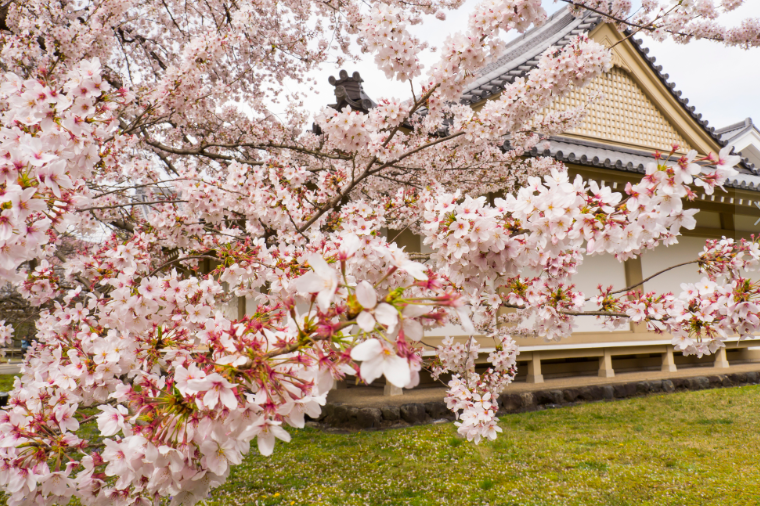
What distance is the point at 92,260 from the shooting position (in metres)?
3.35

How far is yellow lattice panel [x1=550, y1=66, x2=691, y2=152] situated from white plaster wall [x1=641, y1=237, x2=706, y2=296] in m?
2.35

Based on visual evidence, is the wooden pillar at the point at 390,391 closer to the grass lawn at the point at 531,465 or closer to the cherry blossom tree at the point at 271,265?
the grass lawn at the point at 531,465

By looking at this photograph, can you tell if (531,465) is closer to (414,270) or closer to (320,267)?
(414,270)

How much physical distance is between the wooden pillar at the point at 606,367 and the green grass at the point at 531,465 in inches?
74.7

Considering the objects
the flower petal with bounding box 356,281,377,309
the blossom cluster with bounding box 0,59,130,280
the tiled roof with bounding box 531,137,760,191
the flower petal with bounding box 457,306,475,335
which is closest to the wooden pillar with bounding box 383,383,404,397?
the tiled roof with bounding box 531,137,760,191

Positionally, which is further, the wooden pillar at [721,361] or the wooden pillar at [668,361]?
the wooden pillar at [721,361]

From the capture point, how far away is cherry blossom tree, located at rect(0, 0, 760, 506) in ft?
3.89

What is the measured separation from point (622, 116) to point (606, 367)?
5.77 meters

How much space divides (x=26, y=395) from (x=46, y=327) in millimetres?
1341

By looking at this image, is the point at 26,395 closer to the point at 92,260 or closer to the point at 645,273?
the point at 92,260

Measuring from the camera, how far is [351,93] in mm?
7633

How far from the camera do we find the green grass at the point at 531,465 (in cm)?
402

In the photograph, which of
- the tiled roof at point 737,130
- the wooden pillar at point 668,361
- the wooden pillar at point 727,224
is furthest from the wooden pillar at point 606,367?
the tiled roof at point 737,130

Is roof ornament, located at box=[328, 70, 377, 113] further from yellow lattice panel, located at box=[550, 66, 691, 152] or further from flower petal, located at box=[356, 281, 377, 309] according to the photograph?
flower petal, located at box=[356, 281, 377, 309]
